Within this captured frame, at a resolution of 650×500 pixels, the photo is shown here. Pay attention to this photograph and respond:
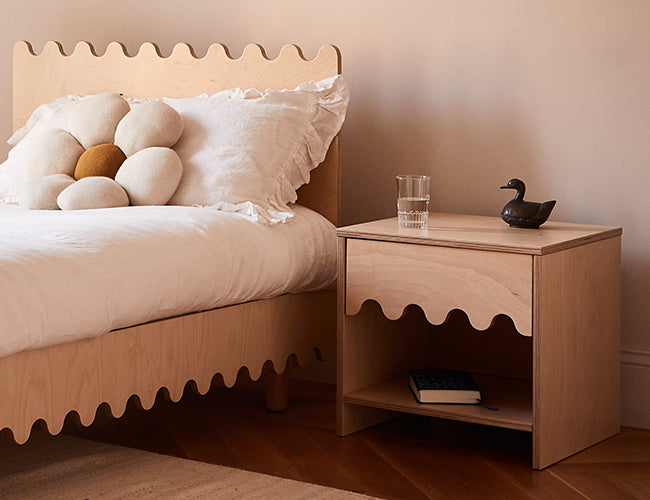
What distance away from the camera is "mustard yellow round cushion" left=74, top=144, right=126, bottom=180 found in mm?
2373

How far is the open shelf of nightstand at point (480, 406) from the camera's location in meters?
2.00

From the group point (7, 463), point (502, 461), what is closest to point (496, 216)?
point (502, 461)

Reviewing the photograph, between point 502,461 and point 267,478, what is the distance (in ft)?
1.73

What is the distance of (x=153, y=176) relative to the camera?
225 centimetres

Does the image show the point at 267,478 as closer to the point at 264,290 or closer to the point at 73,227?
the point at 264,290

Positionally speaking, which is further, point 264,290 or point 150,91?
point 150,91

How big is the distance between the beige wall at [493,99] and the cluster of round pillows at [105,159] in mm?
569

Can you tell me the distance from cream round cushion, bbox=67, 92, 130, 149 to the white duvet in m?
0.31

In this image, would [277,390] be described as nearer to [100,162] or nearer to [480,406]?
[480,406]

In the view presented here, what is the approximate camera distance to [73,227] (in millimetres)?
1865

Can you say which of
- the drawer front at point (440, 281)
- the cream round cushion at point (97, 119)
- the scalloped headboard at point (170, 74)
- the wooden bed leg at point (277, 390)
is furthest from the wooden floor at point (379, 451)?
the cream round cushion at point (97, 119)

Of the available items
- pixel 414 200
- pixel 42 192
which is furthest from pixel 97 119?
pixel 414 200

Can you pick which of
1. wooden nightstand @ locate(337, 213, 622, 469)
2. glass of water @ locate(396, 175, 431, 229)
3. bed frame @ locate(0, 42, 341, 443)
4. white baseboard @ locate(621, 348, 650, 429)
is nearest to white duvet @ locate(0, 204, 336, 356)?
bed frame @ locate(0, 42, 341, 443)

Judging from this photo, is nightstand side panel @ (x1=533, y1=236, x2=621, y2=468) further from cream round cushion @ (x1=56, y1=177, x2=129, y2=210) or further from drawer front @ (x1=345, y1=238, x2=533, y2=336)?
cream round cushion @ (x1=56, y1=177, x2=129, y2=210)
